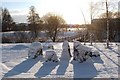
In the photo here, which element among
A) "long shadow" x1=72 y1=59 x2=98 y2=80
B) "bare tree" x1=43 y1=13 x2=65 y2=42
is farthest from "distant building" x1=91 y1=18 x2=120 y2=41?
"long shadow" x1=72 y1=59 x2=98 y2=80

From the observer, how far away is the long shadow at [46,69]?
11164 mm

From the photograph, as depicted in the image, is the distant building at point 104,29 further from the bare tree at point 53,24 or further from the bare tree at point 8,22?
the bare tree at point 8,22

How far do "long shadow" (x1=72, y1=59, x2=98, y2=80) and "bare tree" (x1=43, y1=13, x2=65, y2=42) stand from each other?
90.1 feet

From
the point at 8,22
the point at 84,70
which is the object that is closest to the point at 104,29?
the point at 8,22

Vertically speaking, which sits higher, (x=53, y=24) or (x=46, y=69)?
(x=53, y=24)

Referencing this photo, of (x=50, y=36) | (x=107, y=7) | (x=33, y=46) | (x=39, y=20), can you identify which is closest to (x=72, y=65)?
(x=33, y=46)

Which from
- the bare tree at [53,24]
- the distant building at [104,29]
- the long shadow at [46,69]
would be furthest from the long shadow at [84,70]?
the bare tree at [53,24]

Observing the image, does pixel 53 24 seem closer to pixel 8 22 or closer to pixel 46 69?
pixel 8 22

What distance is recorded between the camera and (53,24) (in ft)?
141

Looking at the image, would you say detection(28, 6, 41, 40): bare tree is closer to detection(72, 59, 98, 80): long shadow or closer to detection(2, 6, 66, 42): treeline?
detection(2, 6, 66, 42): treeline

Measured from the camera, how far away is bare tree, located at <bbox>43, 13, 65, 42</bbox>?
42.2 meters

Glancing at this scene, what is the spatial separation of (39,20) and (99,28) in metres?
11.2

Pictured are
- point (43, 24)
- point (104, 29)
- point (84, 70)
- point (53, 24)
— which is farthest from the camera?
point (43, 24)

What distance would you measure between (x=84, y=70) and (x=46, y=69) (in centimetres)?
169
